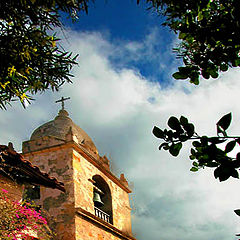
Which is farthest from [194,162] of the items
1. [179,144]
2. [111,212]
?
[111,212]

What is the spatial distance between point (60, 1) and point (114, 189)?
Answer: 39.0 ft

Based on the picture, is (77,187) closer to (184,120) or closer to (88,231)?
(88,231)

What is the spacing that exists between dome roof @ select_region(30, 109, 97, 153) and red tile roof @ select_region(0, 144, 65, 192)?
16.8 feet

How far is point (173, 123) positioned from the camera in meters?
1.82

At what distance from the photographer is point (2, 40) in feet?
14.2

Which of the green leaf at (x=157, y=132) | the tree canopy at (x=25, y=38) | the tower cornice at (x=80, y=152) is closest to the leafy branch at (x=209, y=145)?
the green leaf at (x=157, y=132)

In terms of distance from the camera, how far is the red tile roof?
7.62 m

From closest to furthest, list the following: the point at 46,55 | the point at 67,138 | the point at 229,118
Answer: the point at 229,118 < the point at 46,55 < the point at 67,138

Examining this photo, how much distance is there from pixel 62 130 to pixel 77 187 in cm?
293

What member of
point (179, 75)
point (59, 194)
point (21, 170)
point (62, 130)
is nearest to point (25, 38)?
point (179, 75)

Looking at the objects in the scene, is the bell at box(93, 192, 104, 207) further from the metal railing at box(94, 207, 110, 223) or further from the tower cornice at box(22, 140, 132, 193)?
the tower cornice at box(22, 140, 132, 193)

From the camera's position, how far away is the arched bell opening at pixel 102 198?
13878 mm

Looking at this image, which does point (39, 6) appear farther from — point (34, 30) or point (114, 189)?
point (114, 189)

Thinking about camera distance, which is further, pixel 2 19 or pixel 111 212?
pixel 111 212
